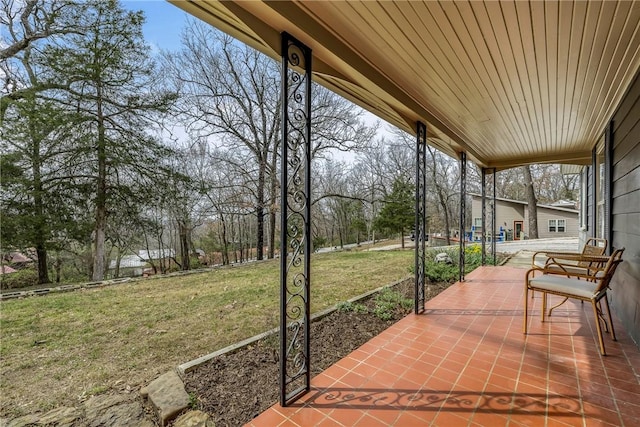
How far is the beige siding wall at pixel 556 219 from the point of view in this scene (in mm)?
15336

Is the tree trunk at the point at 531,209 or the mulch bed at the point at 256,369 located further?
the tree trunk at the point at 531,209

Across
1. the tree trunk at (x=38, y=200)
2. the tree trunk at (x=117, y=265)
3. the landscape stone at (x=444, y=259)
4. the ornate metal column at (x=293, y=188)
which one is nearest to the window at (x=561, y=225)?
the landscape stone at (x=444, y=259)

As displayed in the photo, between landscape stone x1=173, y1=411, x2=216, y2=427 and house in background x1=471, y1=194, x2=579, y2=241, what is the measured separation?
16.3 meters

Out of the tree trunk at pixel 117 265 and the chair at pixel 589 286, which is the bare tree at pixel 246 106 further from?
the chair at pixel 589 286

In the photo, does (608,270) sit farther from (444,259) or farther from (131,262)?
(131,262)

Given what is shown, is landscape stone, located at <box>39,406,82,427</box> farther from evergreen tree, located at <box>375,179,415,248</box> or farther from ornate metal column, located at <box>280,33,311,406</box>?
evergreen tree, located at <box>375,179,415,248</box>

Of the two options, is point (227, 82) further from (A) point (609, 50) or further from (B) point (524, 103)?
(A) point (609, 50)

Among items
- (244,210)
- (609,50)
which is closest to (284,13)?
(609,50)

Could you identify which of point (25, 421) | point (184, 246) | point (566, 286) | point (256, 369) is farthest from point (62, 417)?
point (184, 246)

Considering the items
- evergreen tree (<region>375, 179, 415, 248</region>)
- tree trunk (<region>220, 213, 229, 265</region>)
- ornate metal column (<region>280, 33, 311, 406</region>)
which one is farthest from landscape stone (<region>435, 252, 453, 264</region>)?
tree trunk (<region>220, 213, 229, 265</region>)

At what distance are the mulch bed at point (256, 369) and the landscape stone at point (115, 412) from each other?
0.93 feet

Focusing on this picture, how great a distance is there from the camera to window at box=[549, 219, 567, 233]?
15.5m

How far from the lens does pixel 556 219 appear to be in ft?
51.5

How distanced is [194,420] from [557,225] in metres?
19.7
